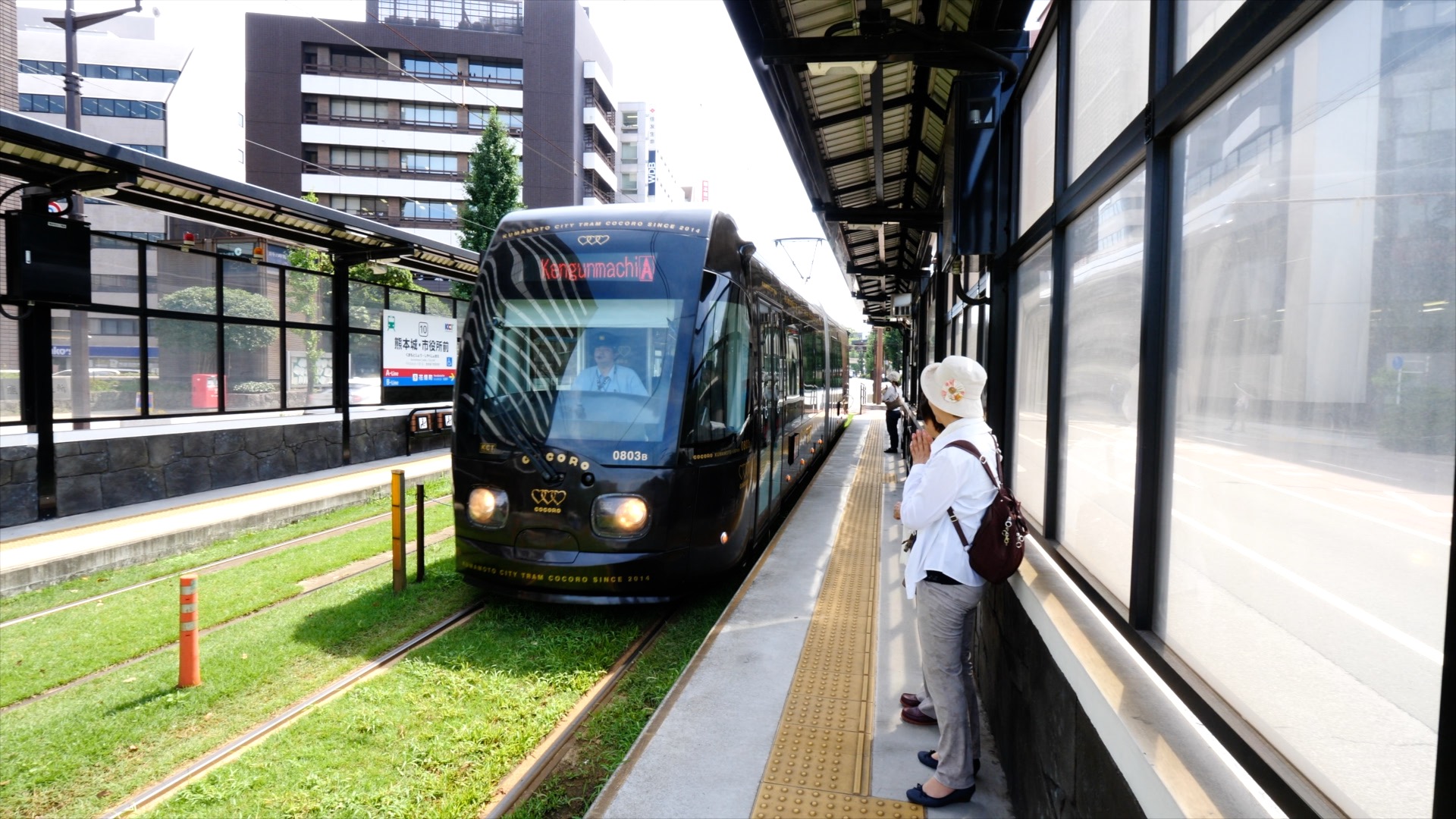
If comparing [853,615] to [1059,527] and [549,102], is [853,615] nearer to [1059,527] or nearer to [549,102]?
[1059,527]

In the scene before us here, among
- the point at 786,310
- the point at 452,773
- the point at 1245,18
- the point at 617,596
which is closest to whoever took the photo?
the point at 1245,18

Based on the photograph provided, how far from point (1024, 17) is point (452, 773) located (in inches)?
210

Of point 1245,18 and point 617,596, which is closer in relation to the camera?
point 1245,18

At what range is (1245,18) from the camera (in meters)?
1.85

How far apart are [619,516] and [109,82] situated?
65.9 metres

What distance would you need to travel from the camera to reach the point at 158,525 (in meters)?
8.48

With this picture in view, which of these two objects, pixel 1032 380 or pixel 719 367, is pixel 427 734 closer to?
pixel 719 367

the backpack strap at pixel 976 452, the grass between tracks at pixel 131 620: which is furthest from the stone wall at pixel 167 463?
the backpack strap at pixel 976 452

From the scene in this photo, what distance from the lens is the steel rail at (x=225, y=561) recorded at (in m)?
6.19

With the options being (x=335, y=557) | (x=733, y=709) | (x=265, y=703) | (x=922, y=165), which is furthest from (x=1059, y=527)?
(x=922, y=165)

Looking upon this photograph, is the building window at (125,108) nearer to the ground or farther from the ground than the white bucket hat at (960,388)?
farther from the ground

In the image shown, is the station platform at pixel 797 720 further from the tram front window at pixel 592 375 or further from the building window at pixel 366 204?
the building window at pixel 366 204

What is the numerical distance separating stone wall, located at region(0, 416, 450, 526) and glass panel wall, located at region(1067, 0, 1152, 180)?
9.98 metres

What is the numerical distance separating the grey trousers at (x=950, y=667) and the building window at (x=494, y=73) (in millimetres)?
52846
